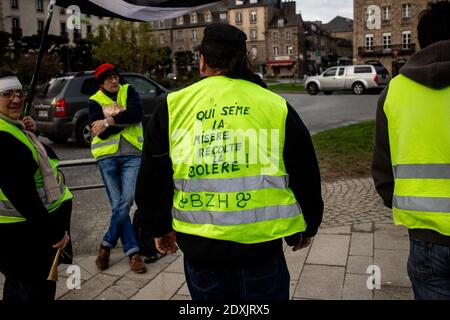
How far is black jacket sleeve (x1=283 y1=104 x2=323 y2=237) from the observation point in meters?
2.30

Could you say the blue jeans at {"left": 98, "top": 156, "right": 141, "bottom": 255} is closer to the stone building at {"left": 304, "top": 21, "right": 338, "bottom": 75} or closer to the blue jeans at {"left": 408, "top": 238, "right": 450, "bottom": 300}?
the blue jeans at {"left": 408, "top": 238, "right": 450, "bottom": 300}

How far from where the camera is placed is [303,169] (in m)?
2.35

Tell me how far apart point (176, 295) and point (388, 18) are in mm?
65906

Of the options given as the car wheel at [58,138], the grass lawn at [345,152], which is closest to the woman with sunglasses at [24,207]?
the grass lawn at [345,152]

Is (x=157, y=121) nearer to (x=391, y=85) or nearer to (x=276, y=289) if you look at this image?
(x=276, y=289)

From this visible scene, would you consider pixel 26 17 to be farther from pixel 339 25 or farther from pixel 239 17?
pixel 339 25

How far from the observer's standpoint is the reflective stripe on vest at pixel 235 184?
219cm

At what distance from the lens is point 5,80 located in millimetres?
2928

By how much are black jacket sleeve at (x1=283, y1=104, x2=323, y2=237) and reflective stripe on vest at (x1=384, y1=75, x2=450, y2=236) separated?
0.37 m

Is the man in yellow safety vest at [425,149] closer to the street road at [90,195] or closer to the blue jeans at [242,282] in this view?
the blue jeans at [242,282]

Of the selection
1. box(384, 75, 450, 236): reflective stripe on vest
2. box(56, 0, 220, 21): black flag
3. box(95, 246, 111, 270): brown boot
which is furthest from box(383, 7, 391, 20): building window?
box(384, 75, 450, 236): reflective stripe on vest

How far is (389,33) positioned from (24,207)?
6801cm

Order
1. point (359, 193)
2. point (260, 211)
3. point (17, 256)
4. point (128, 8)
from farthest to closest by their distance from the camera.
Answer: point (359, 193) < point (128, 8) < point (17, 256) < point (260, 211)

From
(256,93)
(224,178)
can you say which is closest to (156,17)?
(256,93)
